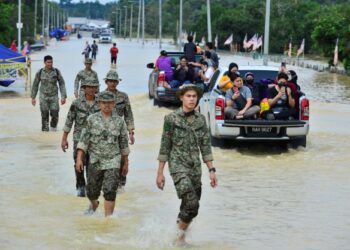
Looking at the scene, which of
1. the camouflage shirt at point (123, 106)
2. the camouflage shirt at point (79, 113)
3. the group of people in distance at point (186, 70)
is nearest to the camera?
the camouflage shirt at point (79, 113)

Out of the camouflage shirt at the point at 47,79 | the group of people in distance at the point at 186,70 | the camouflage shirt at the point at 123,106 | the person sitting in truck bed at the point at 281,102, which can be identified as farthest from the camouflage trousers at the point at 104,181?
the group of people in distance at the point at 186,70

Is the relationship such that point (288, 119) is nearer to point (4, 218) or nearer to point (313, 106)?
point (4, 218)

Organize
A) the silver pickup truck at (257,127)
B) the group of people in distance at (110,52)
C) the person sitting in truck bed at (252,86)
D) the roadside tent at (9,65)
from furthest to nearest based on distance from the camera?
the group of people in distance at (110,52) → the roadside tent at (9,65) → the person sitting in truck bed at (252,86) → the silver pickup truck at (257,127)

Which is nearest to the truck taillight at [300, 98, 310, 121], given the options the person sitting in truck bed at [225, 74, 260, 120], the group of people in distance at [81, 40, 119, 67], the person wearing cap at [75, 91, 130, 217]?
the person sitting in truck bed at [225, 74, 260, 120]

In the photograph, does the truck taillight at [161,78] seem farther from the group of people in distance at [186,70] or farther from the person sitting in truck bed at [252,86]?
the person sitting in truck bed at [252,86]

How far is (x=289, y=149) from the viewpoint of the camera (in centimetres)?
1617

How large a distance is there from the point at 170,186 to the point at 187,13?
17266 centimetres

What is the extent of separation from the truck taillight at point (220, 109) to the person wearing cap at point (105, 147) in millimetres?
6068

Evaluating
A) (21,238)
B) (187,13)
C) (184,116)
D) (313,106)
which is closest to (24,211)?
(21,238)

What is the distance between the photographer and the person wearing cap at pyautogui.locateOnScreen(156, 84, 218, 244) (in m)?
8.31

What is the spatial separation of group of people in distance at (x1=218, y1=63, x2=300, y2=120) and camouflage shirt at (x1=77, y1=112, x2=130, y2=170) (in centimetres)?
620

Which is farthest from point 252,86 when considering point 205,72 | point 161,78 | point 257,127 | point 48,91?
point 161,78

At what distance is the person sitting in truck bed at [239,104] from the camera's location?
15.3 m

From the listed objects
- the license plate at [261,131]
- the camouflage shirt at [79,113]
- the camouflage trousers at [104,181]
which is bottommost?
the license plate at [261,131]
